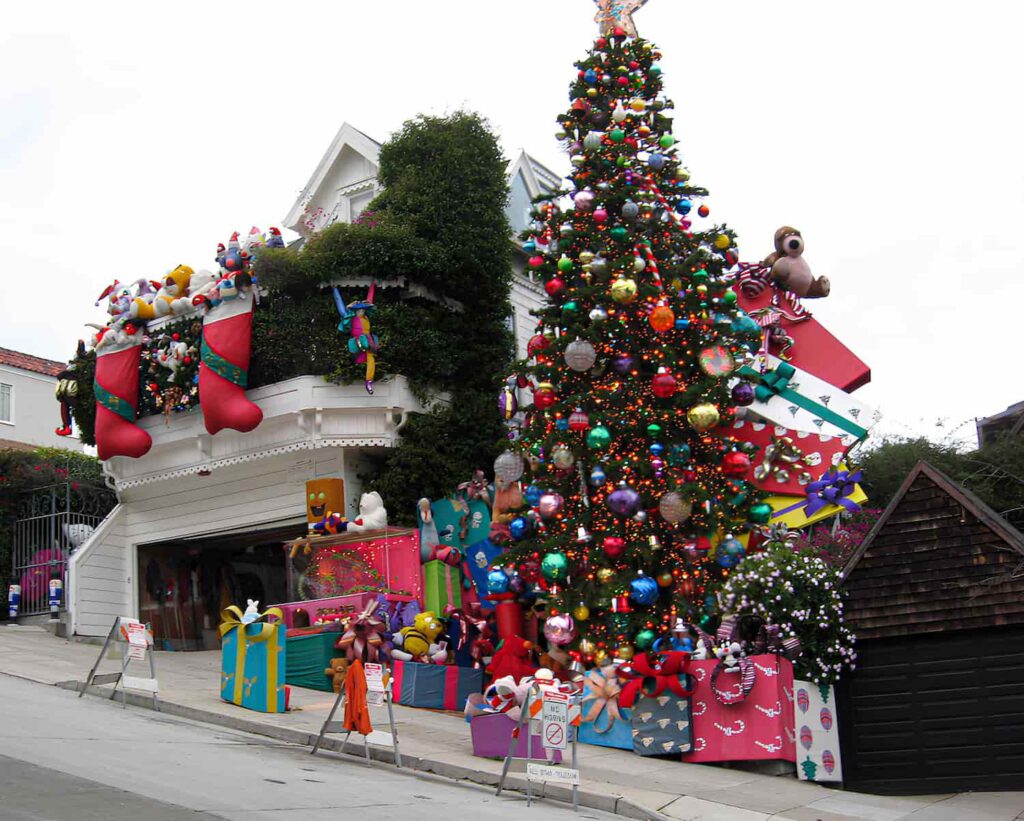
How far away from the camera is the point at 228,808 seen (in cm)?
880

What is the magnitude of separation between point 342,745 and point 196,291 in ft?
39.3

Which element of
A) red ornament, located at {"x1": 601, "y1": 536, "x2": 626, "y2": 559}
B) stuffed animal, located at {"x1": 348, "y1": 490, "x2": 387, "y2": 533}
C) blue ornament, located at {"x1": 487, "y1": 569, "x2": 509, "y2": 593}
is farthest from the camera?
stuffed animal, located at {"x1": 348, "y1": 490, "x2": 387, "y2": 533}

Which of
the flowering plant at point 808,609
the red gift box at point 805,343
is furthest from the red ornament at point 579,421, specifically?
the red gift box at point 805,343

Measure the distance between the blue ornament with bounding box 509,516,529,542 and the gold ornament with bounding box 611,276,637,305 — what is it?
3490 mm

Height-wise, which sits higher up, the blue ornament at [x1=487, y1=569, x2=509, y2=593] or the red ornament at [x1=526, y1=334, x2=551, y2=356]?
the red ornament at [x1=526, y1=334, x2=551, y2=356]

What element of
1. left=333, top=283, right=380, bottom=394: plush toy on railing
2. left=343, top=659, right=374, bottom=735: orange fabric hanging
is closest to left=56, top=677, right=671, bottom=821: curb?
left=343, top=659, right=374, bottom=735: orange fabric hanging

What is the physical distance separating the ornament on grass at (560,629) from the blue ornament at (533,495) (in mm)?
1809

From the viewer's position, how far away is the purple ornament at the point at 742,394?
17906 mm

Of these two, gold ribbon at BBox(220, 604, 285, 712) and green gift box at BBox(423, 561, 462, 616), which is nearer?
gold ribbon at BBox(220, 604, 285, 712)

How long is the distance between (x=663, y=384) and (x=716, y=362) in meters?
0.99

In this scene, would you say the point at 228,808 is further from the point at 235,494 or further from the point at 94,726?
the point at 235,494

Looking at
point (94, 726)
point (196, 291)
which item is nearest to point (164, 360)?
point (196, 291)

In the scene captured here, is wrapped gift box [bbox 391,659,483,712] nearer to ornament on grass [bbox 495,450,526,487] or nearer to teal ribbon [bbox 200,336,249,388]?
ornament on grass [bbox 495,450,526,487]

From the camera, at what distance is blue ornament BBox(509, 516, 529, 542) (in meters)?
17.3
